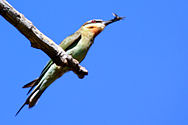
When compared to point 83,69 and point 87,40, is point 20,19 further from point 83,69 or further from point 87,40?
point 87,40

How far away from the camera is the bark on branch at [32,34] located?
2.96m

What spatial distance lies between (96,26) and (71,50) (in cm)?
66

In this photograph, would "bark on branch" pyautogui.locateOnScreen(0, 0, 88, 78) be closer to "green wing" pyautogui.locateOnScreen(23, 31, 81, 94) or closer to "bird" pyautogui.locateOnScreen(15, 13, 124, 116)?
"bird" pyautogui.locateOnScreen(15, 13, 124, 116)

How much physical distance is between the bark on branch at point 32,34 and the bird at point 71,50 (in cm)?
50

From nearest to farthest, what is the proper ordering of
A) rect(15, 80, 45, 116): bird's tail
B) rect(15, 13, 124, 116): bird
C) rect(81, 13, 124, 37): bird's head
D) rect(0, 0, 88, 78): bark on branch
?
rect(0, 0, 88, 78): bark on branch
rect(15, 80, 45, 116): bird's tail
rect(15, 13, 124, 116): bird
rect(81, 13, 124, 37): bird's head

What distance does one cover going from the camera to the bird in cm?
395

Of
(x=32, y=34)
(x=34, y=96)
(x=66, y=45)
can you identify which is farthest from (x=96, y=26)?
(x=32, y=34)

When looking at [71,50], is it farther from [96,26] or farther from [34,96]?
[34,96]

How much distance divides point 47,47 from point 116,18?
1653mm

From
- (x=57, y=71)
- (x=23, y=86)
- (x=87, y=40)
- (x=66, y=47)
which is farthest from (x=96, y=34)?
(x=23, y=86)

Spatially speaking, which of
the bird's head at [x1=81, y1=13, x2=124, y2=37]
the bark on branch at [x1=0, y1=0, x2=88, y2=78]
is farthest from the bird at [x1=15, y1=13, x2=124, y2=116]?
the bark on branch at [x1=0, y1=0, x2=88, y2=78]

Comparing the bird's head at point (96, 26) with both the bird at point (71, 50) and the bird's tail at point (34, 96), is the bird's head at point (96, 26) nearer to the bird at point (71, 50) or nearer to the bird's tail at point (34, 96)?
the bird at point (71, 50)

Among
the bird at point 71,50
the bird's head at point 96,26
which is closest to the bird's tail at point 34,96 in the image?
the bird at point 71,50

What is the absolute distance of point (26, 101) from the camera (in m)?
3.83
